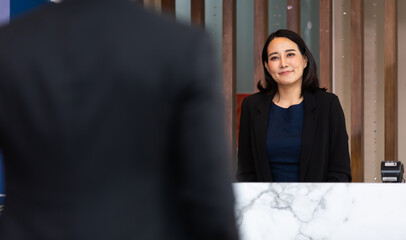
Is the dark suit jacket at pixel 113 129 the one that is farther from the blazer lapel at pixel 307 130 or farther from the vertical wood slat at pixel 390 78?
the vertical wood slat at pixel 390 78

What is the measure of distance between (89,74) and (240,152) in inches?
64.7

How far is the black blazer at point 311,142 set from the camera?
2014 millimetres

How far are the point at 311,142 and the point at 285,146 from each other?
107 millimetres

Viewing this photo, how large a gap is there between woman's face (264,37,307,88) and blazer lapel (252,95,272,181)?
0.41 ft

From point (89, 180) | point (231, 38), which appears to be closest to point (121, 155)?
point (89, 180)

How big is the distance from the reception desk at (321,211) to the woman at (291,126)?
0.22 m

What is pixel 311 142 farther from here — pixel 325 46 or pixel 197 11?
pixel 197 11

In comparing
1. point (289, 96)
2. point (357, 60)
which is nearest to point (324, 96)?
point (289, 96)

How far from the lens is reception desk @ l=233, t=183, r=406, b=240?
175cm

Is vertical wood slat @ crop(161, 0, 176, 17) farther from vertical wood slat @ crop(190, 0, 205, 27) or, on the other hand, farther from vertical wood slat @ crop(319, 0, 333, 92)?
vertical wood slat @ crop(319, 0, 333, 92)

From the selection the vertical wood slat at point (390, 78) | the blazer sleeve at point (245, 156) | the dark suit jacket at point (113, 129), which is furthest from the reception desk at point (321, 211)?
the vertical wood slat at point (390, 78)

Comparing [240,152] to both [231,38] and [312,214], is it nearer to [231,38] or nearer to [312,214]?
[312,214]

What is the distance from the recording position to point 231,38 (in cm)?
397

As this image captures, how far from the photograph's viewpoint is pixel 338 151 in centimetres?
204
